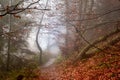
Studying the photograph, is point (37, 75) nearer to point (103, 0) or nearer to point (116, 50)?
point (116, 50)

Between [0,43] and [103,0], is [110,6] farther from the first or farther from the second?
[0,43]

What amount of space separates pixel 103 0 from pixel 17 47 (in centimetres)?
956

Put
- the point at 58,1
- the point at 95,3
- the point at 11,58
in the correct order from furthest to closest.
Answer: the point at 58,1 → the point at 95,3 → the point at 11,58

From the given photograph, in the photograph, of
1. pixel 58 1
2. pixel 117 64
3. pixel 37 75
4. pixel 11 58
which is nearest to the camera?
pixel 117 64

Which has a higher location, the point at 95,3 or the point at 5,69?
the point at 95,3

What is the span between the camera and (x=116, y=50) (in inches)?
567

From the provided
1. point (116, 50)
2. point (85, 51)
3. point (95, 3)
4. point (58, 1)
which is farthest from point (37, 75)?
point (58, 1)

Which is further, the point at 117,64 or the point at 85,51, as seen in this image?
the point at 85,51

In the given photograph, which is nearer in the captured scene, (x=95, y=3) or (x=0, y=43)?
(x=0, y=43)

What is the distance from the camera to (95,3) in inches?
908

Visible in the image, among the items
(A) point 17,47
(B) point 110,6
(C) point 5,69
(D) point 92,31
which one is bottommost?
(C) point 5,69

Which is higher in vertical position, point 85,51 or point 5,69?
point 85,51

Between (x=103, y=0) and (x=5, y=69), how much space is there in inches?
448

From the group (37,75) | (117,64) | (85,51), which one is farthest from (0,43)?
(117,64)
